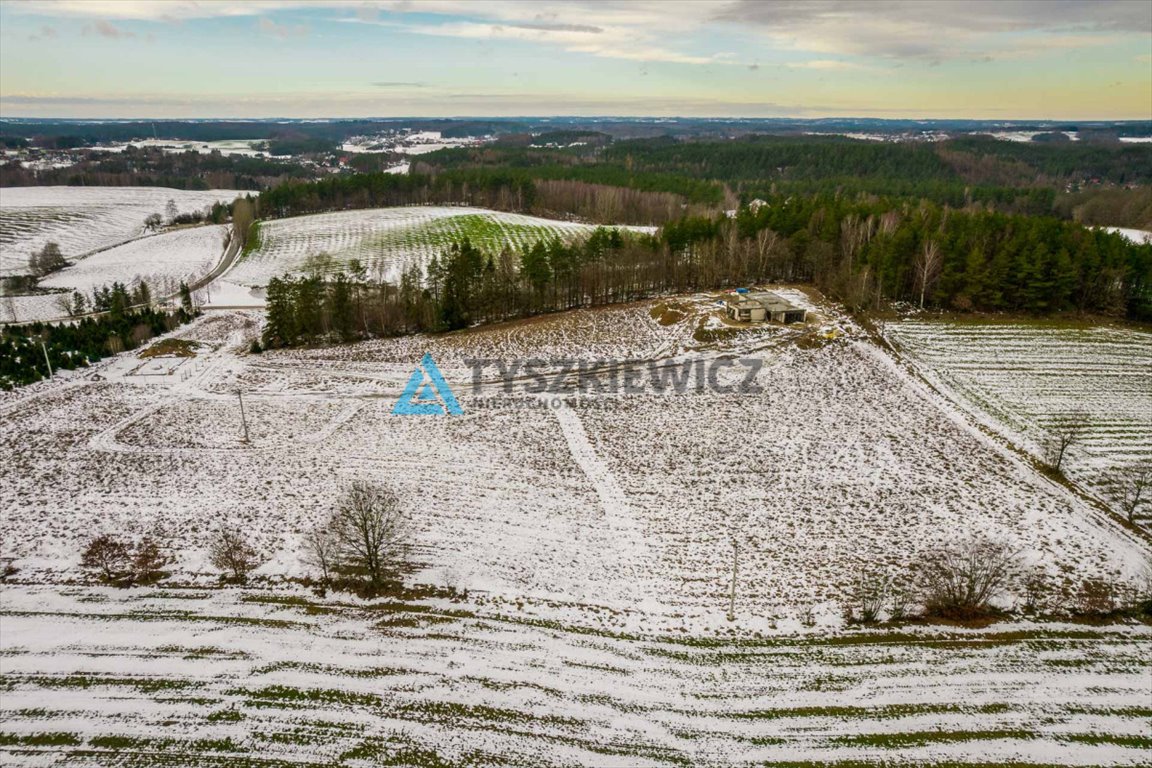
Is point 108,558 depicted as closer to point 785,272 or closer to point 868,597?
point 868,597

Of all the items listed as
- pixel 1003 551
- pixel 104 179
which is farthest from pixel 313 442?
pixel 104 179

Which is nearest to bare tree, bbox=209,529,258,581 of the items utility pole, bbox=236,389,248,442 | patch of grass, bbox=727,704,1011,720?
utility pole, bbox=236,389,248,442

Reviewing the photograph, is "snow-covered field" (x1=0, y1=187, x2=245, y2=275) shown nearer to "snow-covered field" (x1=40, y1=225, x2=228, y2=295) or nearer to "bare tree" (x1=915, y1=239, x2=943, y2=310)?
"snow-covered field" (x1=40, y1=225, x2=228, y2=295)

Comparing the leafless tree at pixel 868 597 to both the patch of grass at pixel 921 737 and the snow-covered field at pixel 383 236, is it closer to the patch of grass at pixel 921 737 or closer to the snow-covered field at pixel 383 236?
the patch of grass at pixel 921 737

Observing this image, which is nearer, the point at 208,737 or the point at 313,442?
the point at 208,737

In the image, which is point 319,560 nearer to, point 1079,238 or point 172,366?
point 172,366

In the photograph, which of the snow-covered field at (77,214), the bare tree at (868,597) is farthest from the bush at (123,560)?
the snow-covered field at (77,214)
